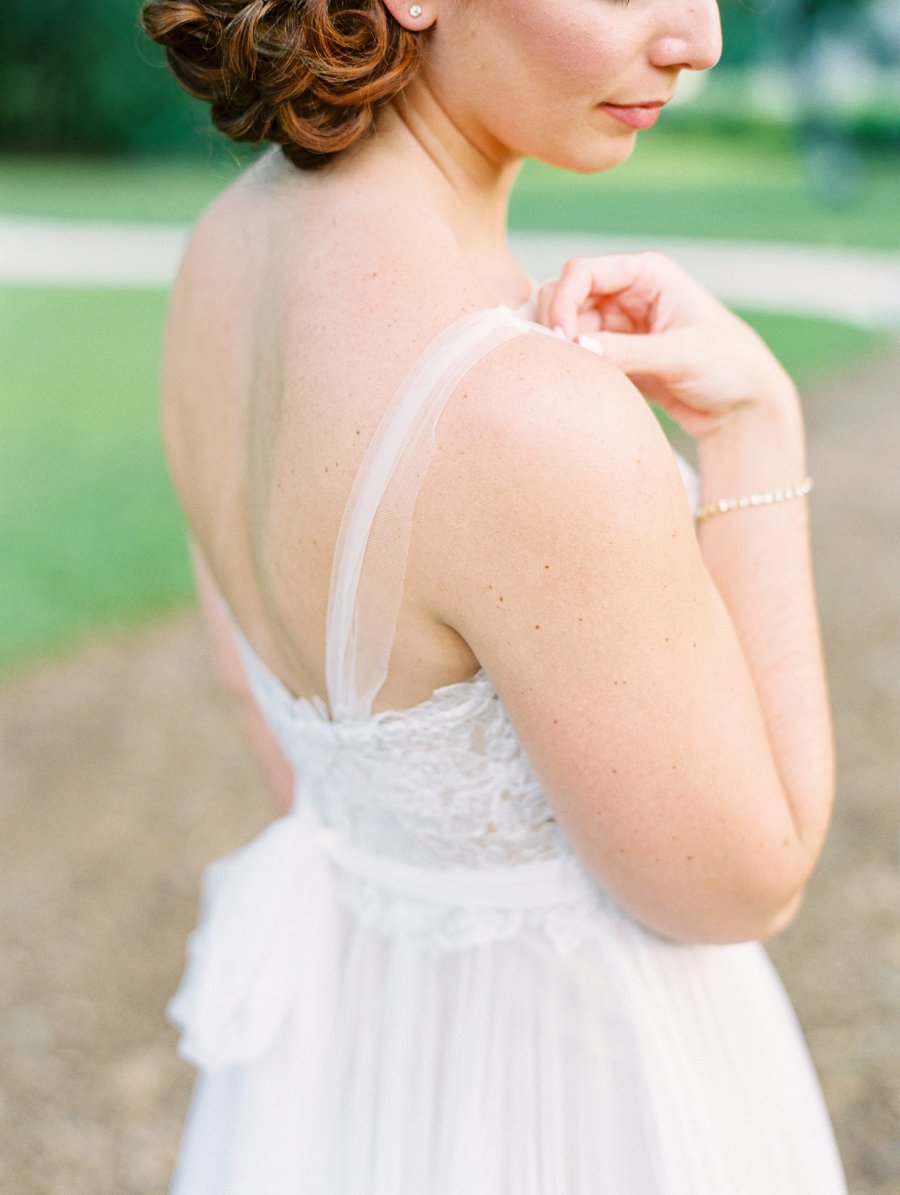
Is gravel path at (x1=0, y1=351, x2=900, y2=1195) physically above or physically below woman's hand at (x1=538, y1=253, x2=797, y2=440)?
below

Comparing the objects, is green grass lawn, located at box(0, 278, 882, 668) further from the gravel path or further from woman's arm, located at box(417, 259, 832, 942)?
woman's arm, located at box(417, 259, 832, 942)

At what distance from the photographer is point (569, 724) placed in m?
1.24

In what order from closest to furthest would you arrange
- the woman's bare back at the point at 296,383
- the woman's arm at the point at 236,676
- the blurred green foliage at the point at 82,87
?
the woman's bare back at the point at 296,383 → the woman's arm at the point at 236,676 → the blurred green foliage at the point at 82,87

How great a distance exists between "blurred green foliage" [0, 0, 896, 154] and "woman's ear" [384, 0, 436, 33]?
2327cm

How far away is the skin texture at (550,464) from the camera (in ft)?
3.78

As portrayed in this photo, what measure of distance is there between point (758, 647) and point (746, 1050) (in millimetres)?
541

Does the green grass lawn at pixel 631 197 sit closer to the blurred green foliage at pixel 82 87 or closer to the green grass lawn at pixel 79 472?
the blurred green foliage at pixel 82 87

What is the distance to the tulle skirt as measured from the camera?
5.00 feet

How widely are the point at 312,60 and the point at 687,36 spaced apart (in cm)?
39

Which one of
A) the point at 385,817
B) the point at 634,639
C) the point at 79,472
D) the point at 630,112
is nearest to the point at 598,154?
the point at 630,112

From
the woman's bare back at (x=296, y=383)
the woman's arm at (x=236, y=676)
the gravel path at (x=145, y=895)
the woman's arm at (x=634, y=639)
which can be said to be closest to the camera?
the woman's arm at (x=634, y=639)

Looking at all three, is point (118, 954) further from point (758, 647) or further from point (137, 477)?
point (137, 477)

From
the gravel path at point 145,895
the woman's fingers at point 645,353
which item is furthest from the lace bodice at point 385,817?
the gravel path at point 145,895

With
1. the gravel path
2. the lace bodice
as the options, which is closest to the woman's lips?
the lace bodice
